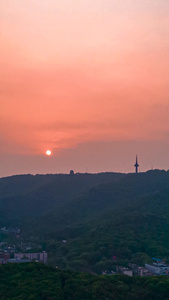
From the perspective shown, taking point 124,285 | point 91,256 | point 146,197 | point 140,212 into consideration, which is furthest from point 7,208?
point 124,285

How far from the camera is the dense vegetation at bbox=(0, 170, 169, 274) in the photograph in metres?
70.2

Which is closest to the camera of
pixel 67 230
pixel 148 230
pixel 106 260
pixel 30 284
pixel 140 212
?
pixel 30 284

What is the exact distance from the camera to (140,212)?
10269cm

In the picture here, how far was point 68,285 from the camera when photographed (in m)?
36.0

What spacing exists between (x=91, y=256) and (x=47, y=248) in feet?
43.2

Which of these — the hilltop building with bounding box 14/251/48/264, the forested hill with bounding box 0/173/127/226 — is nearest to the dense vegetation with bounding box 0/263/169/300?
the hilltop building with bounding box 14/251/48/264

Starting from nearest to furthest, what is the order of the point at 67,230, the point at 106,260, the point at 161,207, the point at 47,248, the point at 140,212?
the point at 106,260
the point at 47,248
the point at 67,230
the point at 140,212
the point at 161,207

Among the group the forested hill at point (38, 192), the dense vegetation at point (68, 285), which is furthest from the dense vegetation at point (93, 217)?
the dense vegetation at point (68, 285)

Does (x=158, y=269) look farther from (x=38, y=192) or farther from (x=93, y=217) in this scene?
(x=38, y=192)

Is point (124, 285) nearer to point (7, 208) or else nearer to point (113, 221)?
point (113, 221)

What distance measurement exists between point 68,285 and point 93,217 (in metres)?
77.1

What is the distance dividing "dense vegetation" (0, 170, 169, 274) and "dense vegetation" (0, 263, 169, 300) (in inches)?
778

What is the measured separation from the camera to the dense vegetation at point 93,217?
230 ft

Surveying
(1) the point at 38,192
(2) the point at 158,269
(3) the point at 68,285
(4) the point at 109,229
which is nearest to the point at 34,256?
(2) the point at 158,269
